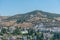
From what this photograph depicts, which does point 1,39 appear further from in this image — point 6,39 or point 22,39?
point 22,39

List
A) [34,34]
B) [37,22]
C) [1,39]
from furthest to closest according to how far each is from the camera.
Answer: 1. [37,22]
2. [34,34]
3. [1,39]

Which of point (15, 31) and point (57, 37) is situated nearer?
point (57, 37)

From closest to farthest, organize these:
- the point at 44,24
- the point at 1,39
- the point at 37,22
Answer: the point at 1,39
the point at 44,24
the point at 37,22

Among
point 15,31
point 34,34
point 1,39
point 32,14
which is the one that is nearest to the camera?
point 1,39

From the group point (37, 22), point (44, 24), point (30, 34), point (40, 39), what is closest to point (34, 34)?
point (30, 34)

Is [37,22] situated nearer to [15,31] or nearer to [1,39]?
[15,31]

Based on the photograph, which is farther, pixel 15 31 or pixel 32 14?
pixel 32 14

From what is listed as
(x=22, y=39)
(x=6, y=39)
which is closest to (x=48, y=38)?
(x=22, y=39)

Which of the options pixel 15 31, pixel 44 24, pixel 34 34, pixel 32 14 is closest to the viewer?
pixel 34 34

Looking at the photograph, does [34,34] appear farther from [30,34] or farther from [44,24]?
[44,24]
